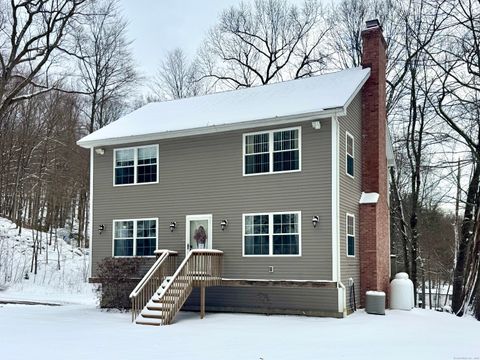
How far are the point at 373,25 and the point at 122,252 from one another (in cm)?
1144

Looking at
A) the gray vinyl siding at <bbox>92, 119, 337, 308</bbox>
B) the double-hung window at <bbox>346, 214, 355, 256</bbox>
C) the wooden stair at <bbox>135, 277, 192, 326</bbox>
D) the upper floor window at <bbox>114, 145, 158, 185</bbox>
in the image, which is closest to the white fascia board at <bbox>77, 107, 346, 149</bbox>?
the gray vinyl siding at <bbox>92, 119, 337, 308</bbox>

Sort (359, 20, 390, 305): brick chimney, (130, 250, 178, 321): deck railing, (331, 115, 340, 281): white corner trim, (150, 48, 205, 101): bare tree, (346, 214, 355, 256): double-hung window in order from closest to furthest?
1. (331, 115, 340, 281): white corner trim
2. (130, 250, 178, 321): deck railing
3. (346, 214, 355, 256): double-hung window
4. (359, 20, 390, 305): brick chimney
5. (150, 48, 205, 101): bare tree

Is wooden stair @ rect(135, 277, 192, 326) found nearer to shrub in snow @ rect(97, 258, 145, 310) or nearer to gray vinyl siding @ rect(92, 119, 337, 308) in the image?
gray vinyl siding @ rect(92, 119, 337, 308)

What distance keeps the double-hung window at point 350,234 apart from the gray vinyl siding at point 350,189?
166 mm

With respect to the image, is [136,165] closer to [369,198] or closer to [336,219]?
[336,219]

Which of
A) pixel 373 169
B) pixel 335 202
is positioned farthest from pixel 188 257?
pixel 373 169

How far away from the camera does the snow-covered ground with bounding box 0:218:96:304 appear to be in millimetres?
22688

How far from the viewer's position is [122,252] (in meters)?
17.3

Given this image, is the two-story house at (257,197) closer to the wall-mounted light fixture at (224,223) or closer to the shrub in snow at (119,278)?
the wall-mounted light fixture at (224,223)

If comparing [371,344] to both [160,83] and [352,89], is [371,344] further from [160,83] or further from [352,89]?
[160,83]

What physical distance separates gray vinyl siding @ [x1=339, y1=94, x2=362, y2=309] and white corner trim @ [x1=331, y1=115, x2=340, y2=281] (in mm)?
491

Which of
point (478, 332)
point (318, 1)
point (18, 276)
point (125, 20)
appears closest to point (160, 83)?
point (125, 20)

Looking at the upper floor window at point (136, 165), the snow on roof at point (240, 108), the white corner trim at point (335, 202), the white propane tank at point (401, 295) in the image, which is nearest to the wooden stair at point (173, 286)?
the upper floor window at point (136, 165)

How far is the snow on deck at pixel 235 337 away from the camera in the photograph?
9.29m
